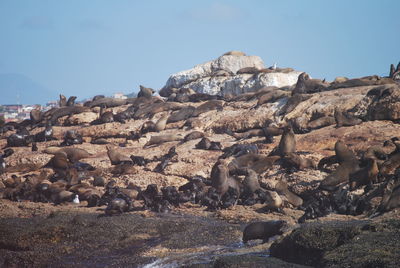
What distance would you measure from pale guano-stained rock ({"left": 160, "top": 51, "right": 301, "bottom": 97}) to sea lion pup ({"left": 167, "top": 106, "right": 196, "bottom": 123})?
21.0 ft

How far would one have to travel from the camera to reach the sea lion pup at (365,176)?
1069 cm

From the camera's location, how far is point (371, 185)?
1061 cm

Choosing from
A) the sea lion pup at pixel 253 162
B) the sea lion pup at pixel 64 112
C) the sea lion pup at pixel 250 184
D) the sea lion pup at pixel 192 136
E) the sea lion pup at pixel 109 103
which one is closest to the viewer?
the sea lion pup at pixel 250 184

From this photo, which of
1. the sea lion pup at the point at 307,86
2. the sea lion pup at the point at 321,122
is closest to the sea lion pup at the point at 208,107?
the sea lion pup at the point at 307,86

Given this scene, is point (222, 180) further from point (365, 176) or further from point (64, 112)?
point (64, 112)

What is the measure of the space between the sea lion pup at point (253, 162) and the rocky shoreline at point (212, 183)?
27mm

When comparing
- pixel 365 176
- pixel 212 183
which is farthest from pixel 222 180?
pixel 365 176

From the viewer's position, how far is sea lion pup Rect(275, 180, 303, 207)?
11.2 m

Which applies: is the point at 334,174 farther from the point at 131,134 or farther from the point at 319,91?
the point at 131,134

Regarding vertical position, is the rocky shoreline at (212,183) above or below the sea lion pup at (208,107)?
below

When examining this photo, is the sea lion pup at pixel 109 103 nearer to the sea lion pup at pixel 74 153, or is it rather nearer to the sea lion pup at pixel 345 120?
the sea lion pup at pixel 74 153

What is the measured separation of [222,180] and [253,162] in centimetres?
176

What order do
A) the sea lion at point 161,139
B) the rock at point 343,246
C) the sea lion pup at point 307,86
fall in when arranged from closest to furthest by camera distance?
1. the rock at point 343,246
2. the sea lion at point 161,139
3. the sea lion pup at point 307,86

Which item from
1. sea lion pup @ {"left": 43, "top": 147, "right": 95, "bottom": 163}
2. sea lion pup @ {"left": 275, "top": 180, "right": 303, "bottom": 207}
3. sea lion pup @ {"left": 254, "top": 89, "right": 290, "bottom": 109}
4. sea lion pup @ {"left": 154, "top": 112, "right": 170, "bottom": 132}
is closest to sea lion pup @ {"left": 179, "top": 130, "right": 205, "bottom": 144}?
sea lion pup @ {"left": 154, "top": 112, "right": 170, "bottom": 132}
